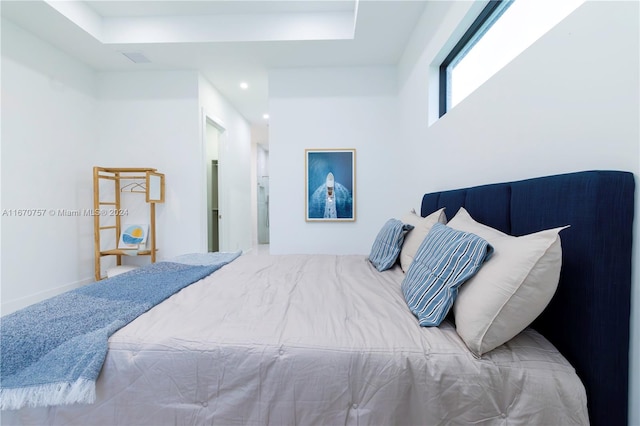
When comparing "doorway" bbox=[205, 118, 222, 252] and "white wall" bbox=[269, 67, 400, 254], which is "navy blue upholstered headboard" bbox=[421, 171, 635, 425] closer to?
"white wall" bbox=[269, 67, 400, 254]

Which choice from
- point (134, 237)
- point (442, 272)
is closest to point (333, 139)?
point (442, 272)

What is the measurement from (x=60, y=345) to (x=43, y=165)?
3.03 metres

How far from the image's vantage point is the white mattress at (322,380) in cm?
75

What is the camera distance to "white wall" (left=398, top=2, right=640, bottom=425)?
0.77 metres

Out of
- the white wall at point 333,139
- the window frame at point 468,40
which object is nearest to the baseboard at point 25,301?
the white wall at point 333,139

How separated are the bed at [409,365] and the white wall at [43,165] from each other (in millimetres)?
2698

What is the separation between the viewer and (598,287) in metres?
0.74

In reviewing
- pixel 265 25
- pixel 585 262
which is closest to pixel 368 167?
pixel 265 25

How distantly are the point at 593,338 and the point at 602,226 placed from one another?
0.32m

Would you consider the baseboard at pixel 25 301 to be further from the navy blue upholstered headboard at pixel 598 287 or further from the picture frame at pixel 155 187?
the navy blue upholstered headboard at pixel 598 287

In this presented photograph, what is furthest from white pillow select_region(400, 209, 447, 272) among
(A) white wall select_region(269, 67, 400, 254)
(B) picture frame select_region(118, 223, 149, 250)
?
(B) picture frame select_region(118, 223, 149, 250)

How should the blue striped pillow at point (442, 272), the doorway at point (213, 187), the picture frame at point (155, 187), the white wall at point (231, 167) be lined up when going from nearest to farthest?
the blue striped pillow at point (442, 272) < the picture frame at point (155, 187) < the white wall at point (231, 167) < the doorway at point (213, 187)

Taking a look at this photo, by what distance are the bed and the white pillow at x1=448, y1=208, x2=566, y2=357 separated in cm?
5

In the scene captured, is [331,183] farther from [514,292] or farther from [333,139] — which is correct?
[514,292]
